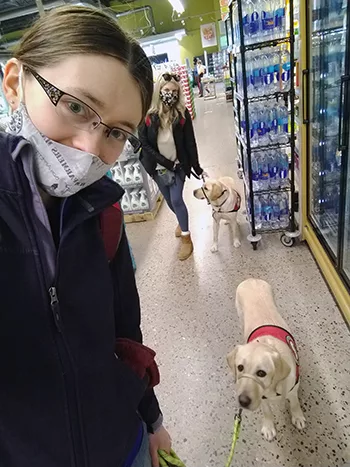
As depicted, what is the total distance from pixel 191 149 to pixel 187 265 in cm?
117

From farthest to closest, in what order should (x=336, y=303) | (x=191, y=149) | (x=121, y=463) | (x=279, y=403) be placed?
(x=191, y=149) → (x=336, y=303) → (x=279, y=403) → (x=121, y=463)

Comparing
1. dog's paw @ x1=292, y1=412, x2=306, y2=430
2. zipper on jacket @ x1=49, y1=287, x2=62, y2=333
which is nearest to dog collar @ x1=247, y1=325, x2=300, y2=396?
dog's paw @ x1=292, y1=412, x2=306, y2=430

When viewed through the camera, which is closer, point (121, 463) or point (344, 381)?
point (121, 463)

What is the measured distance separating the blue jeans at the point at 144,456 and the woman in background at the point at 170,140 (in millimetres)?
2514

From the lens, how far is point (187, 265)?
3.19 metres

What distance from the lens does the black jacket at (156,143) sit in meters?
2.98

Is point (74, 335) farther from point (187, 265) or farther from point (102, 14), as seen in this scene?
point (187, 265)

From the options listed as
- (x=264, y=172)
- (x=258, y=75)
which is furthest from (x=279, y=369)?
(x=258, y=75)

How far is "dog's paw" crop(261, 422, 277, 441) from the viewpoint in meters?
1.54

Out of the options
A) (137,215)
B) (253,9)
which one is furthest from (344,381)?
(137,215)

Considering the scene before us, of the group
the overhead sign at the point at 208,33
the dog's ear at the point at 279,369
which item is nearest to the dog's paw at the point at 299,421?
the dog's ear at the point at 279,369

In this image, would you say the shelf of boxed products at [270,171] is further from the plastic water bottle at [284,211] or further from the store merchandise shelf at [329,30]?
the store merchandise shelf at [329,30]

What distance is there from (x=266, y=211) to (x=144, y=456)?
2.65 m

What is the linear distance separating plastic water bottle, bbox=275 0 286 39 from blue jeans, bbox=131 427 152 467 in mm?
2779
